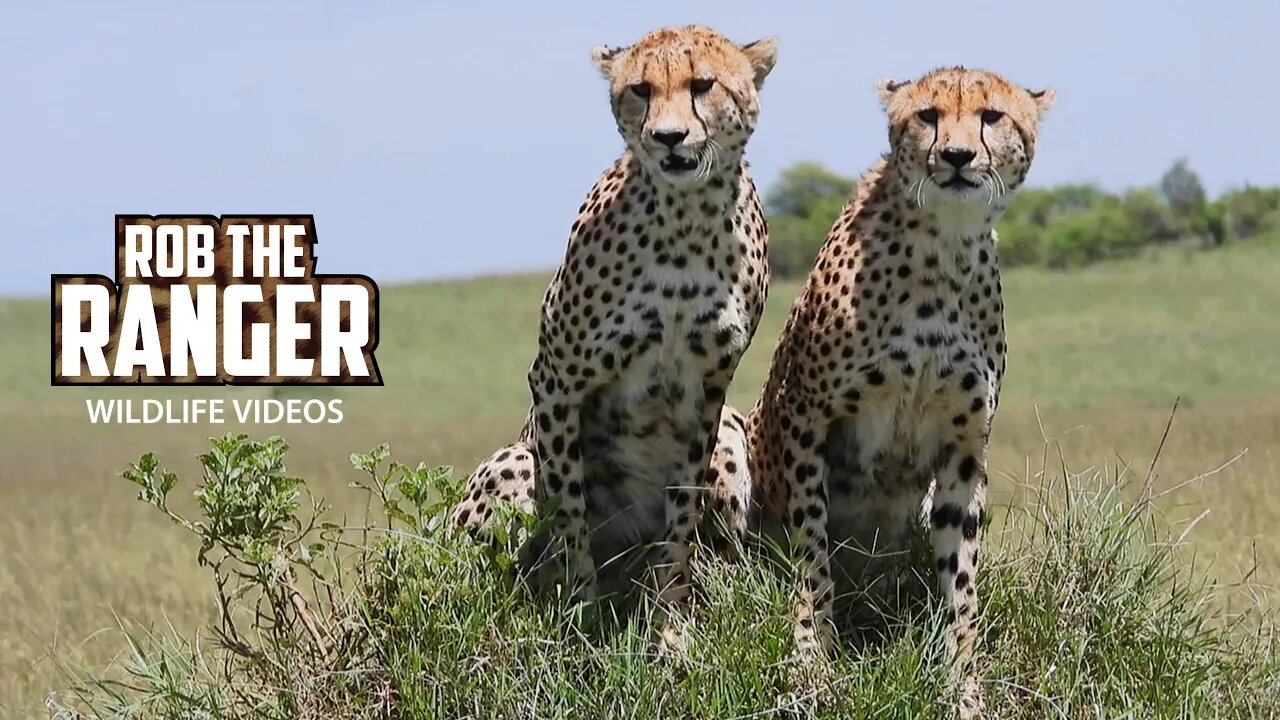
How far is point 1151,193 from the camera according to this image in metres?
28.2

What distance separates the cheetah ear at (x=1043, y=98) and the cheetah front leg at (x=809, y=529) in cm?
82

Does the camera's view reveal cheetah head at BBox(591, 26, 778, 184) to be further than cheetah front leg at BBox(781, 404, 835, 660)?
No

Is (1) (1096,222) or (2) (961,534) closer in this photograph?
(2) (961,534)

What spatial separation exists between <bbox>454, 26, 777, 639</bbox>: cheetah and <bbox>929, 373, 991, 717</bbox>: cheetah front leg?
0.48 m

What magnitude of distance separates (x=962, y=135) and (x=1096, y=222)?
976 inches

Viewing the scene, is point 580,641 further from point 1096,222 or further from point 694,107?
point 1096,222

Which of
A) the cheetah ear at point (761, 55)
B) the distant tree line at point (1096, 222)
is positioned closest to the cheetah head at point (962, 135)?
the cheetah ear at point (761, 55)

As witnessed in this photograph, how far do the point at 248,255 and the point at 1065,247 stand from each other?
16.9m

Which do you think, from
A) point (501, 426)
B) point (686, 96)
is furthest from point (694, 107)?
point (501, 426)

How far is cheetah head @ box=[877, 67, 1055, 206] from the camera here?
3.71 metres

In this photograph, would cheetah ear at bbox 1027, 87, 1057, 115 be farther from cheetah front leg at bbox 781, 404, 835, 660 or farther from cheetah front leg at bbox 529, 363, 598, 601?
cheetah front leg at bbox 529, 363, 598, 601

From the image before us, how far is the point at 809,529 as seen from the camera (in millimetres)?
3977

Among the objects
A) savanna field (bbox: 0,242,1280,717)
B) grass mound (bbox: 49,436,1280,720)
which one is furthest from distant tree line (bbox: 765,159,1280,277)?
grass mound (bbox: 49,436,1280,720)

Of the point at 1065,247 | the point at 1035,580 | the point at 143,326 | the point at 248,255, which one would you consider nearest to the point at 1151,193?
the point at 1065,247
